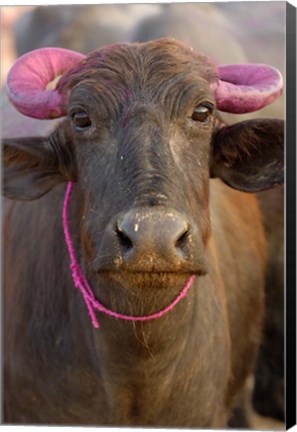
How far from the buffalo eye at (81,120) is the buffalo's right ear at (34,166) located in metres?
0.21

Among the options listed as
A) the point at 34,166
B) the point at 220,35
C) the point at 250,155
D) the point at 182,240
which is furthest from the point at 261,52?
the point at 182,240

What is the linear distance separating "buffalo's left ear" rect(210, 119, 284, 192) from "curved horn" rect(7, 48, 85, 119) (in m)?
0.50

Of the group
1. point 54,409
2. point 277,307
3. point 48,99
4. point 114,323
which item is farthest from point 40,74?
point 277,307

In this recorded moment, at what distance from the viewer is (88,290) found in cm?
291

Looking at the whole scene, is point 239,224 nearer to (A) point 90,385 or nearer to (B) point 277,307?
(B) point 277,307

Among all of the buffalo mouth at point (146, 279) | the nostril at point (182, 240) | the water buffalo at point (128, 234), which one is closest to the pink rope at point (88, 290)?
the water buffalo at point (128, 234)

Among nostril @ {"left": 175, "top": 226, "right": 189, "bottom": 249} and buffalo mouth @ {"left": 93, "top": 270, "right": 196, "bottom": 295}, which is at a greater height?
nostril @ {"left": 175, "top": 226, "right": 189, "bottom": 249}

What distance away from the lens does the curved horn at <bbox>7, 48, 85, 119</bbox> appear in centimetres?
284

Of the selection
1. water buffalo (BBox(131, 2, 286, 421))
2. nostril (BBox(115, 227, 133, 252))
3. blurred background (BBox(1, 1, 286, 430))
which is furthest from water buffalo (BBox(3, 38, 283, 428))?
blurred background (BBox(1, 1, 286, 430))

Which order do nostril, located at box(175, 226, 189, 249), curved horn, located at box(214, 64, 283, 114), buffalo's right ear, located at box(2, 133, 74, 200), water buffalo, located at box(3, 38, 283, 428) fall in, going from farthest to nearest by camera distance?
buffalo's right ear, located at box(2, 133, 74, 200), curved horn, located at box(214, 64, 283, 114), water buffalo, located at box(3, 38, 283, 428), nostril, located at box(175, 226, 189, 249)

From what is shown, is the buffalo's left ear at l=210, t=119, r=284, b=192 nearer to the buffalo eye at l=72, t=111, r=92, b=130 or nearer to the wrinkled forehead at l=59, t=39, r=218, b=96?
the wrinkled forehead at l=59, t=39, r=218, b=96

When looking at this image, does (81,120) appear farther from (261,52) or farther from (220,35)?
(261,52)

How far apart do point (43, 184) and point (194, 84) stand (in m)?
0.64

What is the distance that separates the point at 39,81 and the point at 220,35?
190 centimetres
